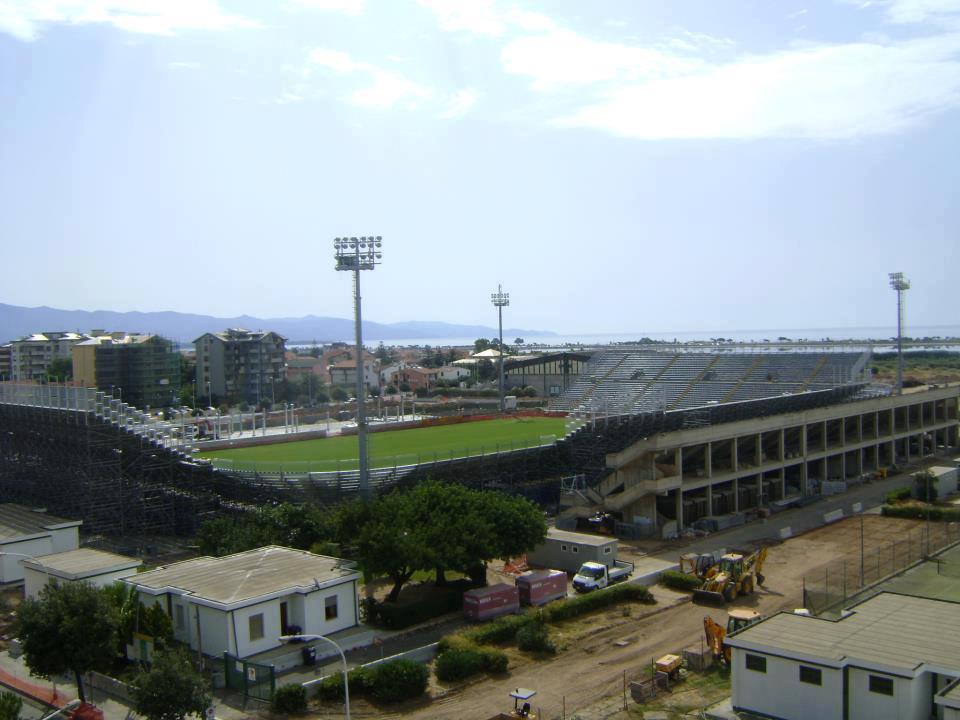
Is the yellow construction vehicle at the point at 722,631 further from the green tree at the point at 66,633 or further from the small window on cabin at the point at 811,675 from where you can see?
the green tree at the point at 66,633

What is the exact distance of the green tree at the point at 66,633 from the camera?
1803cm

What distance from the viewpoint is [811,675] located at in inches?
639

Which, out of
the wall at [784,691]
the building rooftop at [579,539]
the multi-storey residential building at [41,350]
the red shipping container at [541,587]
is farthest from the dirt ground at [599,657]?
the multi-storey residential building at [41,350]

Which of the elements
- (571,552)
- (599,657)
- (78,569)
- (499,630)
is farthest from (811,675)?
(78,569)

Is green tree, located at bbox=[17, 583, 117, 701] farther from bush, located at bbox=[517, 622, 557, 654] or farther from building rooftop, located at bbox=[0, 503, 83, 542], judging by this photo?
building rooftop, located at bbox=[0, 503, 83, 542]

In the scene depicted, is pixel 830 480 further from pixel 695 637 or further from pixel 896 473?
pixel 695 637

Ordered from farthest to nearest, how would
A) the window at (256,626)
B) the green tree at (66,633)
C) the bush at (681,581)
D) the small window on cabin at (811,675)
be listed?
1. the bush at (681,581)
2. the window at (256,626)
3. the green tree at (66,633)
4. the small window on cabin at (811,675)

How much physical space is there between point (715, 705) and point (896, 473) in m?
36.9

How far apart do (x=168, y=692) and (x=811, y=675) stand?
12078 mm

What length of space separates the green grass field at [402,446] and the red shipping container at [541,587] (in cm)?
1090

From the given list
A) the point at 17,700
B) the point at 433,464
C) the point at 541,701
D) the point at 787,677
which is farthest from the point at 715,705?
the point at 433,464

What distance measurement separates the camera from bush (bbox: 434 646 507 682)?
20.0 meters

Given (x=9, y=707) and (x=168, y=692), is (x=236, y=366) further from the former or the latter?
(x=168, y=692)

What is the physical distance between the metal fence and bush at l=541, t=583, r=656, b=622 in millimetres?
4792
